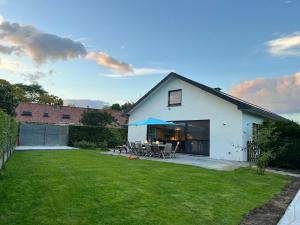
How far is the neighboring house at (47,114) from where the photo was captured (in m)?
44.8

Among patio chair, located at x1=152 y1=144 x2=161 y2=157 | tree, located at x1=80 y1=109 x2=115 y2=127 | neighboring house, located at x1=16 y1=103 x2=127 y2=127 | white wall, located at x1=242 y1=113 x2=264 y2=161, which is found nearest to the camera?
white wall, located at x1=242 y1=113 x2=264 y2=161

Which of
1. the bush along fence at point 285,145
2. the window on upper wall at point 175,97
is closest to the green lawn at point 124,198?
the bush along fence at point 285,145

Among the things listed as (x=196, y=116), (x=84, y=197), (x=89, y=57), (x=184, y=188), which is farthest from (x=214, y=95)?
(x=84, y=197)

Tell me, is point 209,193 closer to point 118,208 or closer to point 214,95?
point 118,208

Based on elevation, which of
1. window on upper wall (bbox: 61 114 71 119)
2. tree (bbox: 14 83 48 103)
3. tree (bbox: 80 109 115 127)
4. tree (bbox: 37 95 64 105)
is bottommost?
tree (bbox: 80 109 115 127)

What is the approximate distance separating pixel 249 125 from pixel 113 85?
12.5m

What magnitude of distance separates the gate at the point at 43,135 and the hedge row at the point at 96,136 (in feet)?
2.45

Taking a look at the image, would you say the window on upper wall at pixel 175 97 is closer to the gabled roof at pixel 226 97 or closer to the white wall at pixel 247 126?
the gabled roof at pixel 226 97

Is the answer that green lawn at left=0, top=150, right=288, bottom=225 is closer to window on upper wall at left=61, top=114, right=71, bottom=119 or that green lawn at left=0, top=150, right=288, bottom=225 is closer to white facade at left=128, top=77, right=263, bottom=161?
white facade at left=128, top=77, right=263, bottom=161

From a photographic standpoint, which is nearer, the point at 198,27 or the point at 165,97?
the point at 198,27

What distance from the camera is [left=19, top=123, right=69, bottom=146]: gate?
2631 cm

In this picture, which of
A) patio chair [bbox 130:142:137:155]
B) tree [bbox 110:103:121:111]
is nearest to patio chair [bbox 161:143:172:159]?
patio chair [bbox 130:142:137:155]

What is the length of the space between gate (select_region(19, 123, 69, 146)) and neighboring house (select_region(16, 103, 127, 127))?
1590cm

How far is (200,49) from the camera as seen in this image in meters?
20.7
